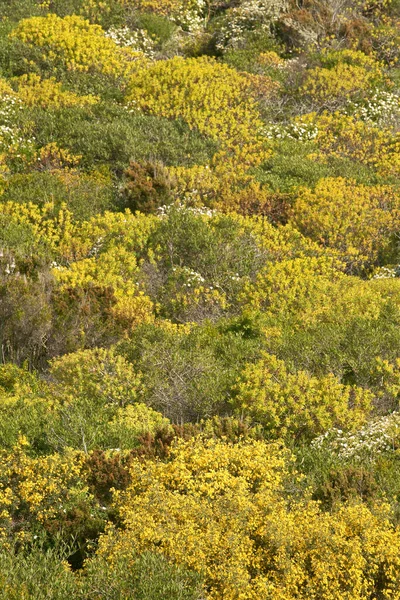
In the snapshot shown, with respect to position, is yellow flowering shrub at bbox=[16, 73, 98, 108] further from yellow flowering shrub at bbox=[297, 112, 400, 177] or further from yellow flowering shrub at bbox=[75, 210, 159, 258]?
yellow flowering shrub at bbox=[75, 210, 159, 258]

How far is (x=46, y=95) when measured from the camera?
25734 mm

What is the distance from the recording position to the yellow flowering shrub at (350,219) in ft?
66.0

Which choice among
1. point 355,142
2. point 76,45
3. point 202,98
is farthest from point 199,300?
point 76,45

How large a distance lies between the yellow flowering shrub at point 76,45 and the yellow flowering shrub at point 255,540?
20.3 m

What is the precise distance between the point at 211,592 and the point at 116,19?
26086mm

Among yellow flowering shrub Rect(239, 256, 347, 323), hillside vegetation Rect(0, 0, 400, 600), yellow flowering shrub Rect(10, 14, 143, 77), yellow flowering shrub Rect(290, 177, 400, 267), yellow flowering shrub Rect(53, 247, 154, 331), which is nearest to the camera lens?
hillside vegetation Rect(0, 0, 400, 600)

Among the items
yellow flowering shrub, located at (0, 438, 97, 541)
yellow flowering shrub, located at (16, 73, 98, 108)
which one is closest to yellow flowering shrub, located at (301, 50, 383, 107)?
yellow flowering shrub, located at (16, 73, 98, 108)

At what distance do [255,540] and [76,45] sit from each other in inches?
886

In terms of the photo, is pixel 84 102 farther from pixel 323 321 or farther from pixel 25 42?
pixel 323 321

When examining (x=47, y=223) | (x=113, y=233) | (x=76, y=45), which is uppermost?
(x=76, y=45)

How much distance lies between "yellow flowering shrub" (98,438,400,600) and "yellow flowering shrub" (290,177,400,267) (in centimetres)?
1084

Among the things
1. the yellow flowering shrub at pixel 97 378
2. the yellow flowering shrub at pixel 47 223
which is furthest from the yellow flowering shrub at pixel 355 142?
the yellow flowering shrub at pixel 97 378

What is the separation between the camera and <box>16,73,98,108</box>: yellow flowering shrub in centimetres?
2536

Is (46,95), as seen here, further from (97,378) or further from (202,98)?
(97,378)
